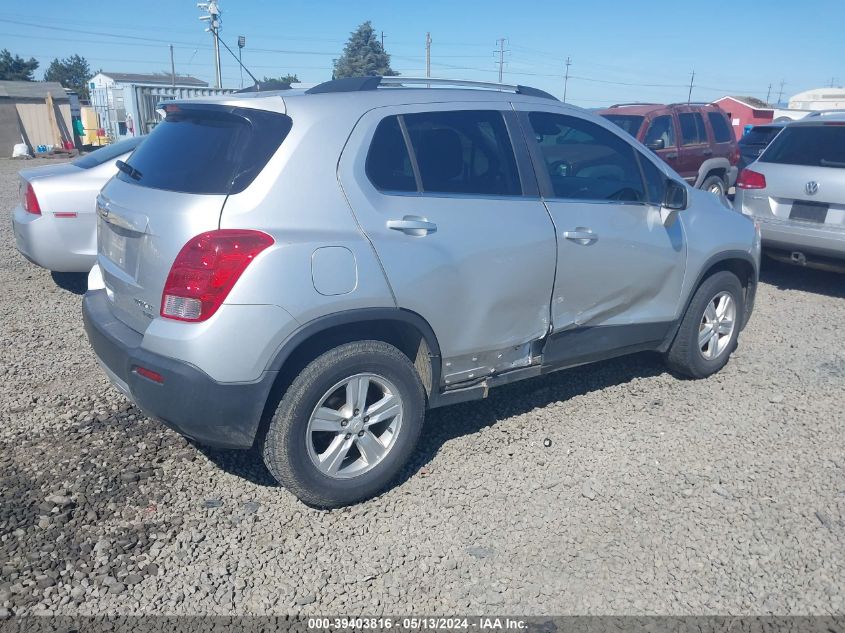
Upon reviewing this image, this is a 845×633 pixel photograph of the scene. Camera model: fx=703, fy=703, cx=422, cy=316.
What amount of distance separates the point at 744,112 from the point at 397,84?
37.1 meters

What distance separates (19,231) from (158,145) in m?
3.76

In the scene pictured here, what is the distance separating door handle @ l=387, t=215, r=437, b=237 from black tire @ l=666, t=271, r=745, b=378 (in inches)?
89.3

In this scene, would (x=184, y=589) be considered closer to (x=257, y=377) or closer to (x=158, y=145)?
(x=257, y=377)

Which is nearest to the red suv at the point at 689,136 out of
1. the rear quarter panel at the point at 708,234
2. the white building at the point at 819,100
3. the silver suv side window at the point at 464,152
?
the rear quarter panel at the point at 708,234

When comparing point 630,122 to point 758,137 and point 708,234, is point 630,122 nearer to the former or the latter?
point 758,137

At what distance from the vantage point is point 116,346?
10.6 feet

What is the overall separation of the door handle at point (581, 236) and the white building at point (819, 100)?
109 feet

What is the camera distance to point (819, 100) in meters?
34.9

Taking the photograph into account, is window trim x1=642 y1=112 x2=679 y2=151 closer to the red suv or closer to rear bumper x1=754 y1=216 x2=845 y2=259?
the red suv

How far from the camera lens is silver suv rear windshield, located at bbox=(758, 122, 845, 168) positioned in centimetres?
685

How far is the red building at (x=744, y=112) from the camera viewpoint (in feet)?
109

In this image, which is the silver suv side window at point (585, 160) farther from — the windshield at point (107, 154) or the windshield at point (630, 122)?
the windshield at point (630, 122)

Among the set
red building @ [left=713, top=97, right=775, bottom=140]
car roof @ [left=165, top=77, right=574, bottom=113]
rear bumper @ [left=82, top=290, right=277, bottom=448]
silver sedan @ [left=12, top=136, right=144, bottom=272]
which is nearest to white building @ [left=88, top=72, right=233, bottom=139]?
car roof @ [left=165, top=77, right=574, bottom=113]

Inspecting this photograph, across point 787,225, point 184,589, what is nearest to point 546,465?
point 184,589
